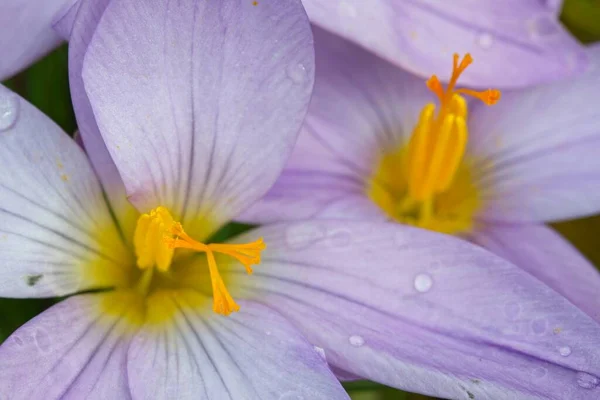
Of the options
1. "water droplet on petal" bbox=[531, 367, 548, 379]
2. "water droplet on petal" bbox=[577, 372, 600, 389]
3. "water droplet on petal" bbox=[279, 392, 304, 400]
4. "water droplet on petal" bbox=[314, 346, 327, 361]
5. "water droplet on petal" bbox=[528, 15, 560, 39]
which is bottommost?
"water droplet on petal" bbox=[577, 372, 600, 389]

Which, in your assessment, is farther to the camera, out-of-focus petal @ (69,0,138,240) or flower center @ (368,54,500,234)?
flower center @ (368,54,500,234)

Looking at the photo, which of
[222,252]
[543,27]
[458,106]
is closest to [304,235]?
[222,252]

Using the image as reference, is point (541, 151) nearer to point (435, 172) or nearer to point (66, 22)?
point (435, 172)

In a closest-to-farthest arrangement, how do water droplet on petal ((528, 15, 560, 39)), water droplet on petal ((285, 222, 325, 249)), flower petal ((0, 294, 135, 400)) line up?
flower petal ((0, 294, 135, 400))
water droplet on petal ((285, 222, 325, 249))
water droplet on petal ((528, 15, 560, 39))

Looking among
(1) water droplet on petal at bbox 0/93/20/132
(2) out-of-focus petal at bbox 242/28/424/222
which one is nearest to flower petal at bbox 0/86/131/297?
(1) water droplet on petal at bbox 0/93/20/132

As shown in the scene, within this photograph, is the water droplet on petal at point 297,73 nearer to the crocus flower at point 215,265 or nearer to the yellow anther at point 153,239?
the crocus flower at point 215,265

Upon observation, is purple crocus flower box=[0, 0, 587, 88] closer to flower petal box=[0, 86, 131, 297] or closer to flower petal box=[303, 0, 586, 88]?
flower petal box=[303, 0, 586, 88]
